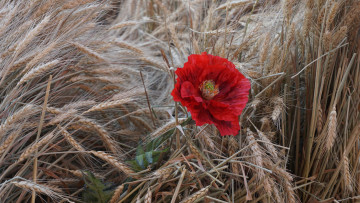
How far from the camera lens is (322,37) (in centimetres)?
95

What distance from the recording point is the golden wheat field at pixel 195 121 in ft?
2.80

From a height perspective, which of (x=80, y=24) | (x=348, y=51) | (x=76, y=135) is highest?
(x=80, y=24)

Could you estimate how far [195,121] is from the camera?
33.3 inches

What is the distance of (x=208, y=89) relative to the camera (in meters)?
0.84

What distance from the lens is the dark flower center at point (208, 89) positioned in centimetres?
84

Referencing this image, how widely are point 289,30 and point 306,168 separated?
0.38 m

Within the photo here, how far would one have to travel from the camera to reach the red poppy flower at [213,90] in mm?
773

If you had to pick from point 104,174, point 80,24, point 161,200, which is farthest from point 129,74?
point 161,200

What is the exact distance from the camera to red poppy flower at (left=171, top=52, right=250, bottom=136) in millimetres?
773

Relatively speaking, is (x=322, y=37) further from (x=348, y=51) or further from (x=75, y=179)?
(x=75, y=179)

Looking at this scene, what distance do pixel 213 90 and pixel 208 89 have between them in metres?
0.01

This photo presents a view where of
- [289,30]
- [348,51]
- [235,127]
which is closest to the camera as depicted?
[235,127]

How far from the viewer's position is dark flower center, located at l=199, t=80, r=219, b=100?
2.76 feet

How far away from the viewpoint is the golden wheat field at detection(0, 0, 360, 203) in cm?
85
